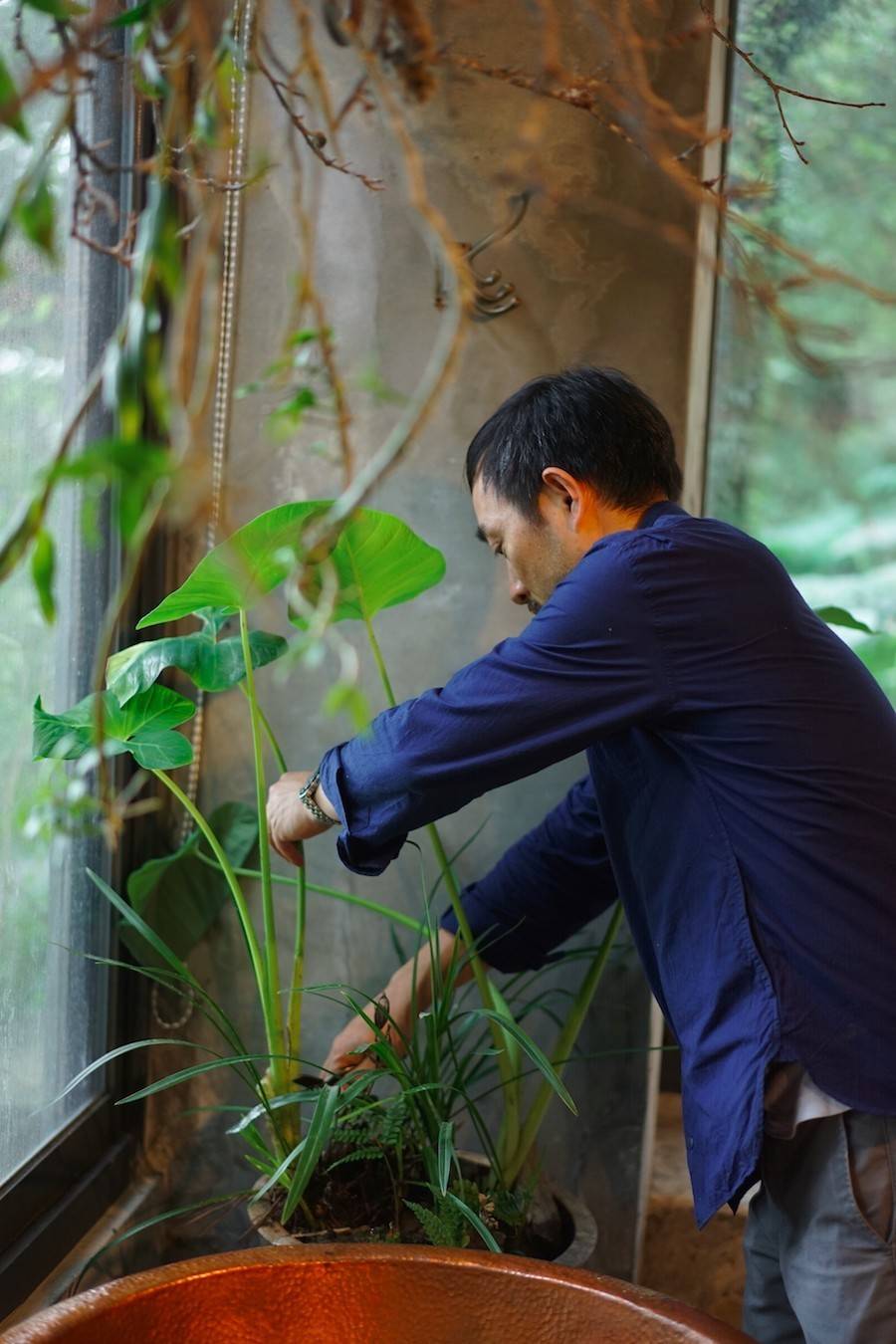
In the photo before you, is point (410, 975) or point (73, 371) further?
point (410, 975)

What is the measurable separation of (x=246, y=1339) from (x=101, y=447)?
2.48 ft

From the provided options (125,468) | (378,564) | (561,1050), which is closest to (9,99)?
(125,468)

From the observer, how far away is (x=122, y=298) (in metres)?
1.78

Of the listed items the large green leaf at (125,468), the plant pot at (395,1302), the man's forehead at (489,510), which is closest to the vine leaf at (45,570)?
the large green leaf at (125,468)

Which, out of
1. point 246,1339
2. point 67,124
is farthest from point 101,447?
point 246,1339

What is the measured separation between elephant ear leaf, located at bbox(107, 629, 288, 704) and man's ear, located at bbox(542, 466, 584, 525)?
363 mm

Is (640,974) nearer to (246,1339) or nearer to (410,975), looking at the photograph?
(410,975)

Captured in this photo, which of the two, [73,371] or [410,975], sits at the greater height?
[73,371]

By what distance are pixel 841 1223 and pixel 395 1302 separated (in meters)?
0.56

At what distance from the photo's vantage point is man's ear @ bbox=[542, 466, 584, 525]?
57.2 inches

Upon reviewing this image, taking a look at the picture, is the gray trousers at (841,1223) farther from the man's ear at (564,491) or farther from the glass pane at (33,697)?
the glass pane at (33,697)

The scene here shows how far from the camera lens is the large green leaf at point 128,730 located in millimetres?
1459

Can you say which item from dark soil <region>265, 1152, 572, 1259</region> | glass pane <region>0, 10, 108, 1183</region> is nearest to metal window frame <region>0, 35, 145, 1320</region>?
glass pane <region>0, 10, 108, 1183</region>

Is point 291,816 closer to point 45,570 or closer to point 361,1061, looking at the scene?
point 361,1061
